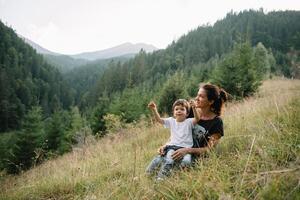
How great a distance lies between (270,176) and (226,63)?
44.5 feet

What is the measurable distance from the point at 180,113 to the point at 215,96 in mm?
522

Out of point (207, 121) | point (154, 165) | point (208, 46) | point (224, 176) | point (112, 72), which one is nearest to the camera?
point (224, 176)

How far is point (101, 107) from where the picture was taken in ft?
80.5

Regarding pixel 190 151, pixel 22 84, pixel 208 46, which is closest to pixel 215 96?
pixel 190 151

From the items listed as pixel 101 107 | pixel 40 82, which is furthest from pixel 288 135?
pixel 40 82

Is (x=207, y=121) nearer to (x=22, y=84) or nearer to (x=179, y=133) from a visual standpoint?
(x=179, y=133)

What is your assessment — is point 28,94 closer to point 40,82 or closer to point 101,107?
point 40,82

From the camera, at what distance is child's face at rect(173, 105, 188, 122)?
4.16 m

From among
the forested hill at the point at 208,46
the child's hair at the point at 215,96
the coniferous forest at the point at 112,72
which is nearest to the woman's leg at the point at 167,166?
the child's hair at the point at 215,96

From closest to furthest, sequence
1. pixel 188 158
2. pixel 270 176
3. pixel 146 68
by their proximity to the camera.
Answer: pixel 270 176 → pixel 188 158 → pixel 146 68

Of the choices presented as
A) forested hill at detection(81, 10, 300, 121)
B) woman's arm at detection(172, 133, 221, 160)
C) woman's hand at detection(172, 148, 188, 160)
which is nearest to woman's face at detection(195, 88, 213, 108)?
woman's arm at detection(172, 133, 221, 160)

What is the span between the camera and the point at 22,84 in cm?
9294

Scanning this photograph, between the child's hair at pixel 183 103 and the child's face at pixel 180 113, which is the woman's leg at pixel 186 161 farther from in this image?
the child's hair at pixel 183 103

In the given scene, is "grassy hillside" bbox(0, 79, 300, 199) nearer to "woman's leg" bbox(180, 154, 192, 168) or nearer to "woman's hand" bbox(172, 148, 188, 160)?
"woman's leg" bbox(180, 154, 192, 168)
